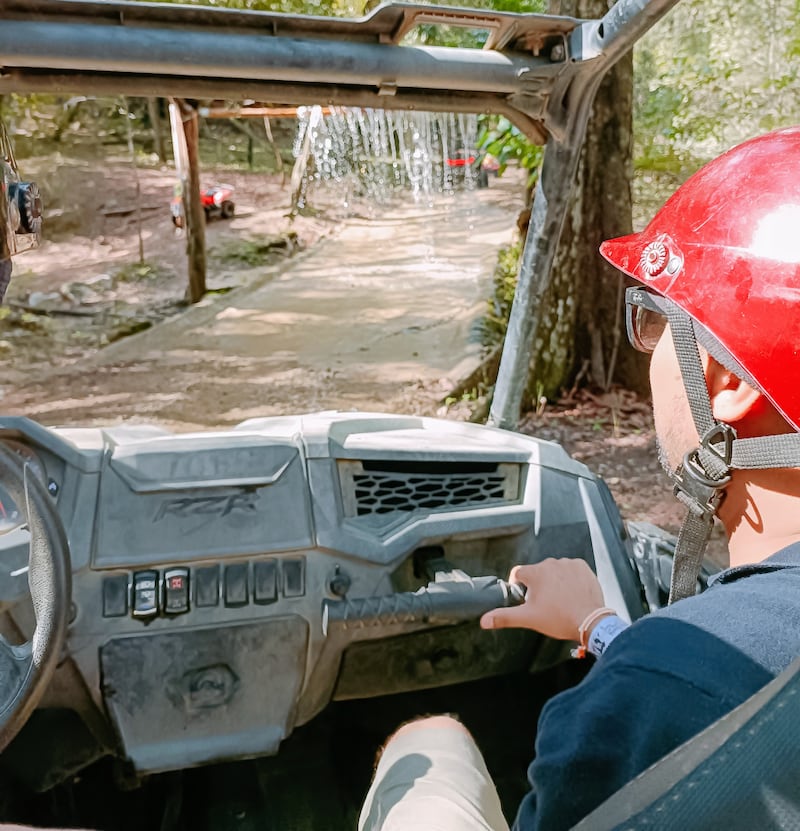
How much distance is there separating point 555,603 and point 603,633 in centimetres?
18

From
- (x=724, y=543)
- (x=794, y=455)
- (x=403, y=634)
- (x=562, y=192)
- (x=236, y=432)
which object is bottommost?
(x=724, y=543)

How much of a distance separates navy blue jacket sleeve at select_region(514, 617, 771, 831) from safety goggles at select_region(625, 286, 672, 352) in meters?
0.71

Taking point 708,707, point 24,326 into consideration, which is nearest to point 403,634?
point 708,707

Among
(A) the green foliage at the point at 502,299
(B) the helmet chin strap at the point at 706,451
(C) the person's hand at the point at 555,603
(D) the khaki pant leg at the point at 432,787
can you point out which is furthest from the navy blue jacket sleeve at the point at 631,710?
(A) the green foliage at the point at 502,299

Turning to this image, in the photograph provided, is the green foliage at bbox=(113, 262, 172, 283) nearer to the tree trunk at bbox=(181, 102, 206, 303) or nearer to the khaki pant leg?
the tree trunk at bbox=(181, 102, 206, 303)

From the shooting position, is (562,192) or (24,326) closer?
(562,192)

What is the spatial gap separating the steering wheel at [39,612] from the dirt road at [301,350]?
16.7ft

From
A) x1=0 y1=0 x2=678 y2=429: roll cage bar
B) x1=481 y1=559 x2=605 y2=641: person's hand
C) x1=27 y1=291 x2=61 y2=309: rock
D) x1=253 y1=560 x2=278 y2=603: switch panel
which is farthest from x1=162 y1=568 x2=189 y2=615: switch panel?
x1=27 y1=291 x2=61 y2=309: rock

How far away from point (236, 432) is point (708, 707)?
169 cm

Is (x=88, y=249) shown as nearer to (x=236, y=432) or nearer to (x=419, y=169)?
(x=419, y=169)

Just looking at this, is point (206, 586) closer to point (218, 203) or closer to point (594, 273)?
point (594, 273)

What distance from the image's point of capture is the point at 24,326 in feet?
38.4

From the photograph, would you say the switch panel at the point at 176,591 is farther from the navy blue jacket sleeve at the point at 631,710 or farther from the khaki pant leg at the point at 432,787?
the navy blue jacket sleeve at the point at 631,710

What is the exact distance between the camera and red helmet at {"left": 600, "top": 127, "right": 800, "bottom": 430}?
4.04ft
